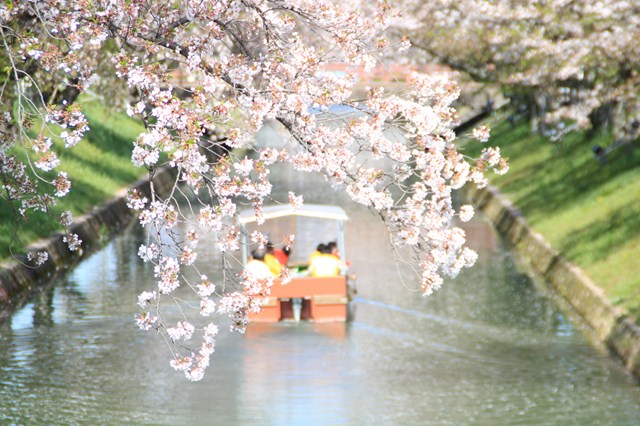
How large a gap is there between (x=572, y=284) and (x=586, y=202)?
5.07 m

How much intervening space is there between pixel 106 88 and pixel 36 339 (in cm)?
1180

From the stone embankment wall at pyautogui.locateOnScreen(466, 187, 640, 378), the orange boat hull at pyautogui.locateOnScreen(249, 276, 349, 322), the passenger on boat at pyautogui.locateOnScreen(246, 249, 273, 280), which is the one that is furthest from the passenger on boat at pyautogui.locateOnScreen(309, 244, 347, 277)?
the stone embankment wall at pyautogui.locateOnScreen(466, 187, 640, 378)

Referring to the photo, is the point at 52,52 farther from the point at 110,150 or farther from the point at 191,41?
the point at 110,150

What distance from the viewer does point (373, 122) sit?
346 inches

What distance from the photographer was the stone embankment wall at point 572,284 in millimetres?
16047

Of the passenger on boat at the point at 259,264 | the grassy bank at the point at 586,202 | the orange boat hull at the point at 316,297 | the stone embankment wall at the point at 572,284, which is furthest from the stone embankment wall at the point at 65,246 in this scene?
the grassy bank at the point at 586,202

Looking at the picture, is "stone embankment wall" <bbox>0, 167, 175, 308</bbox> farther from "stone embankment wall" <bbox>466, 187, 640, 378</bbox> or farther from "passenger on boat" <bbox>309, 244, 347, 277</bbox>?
"stone embankment wall" <bbox>466, 187, 640, 378</bbox>

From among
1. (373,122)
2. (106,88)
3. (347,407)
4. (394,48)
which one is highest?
(394,48)

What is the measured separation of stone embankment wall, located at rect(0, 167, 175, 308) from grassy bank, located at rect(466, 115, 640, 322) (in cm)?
713

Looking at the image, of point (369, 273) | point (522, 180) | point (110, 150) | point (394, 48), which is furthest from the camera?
point (394, 48)

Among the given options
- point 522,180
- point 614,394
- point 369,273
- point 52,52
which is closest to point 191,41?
point 52,52

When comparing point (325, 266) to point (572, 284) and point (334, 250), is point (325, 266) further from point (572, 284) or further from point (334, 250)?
point (572, 284)

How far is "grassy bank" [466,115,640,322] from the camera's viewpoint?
1909 centimetres

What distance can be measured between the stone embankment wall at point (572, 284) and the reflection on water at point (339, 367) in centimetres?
31
